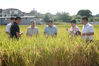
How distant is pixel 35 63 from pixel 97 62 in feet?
4.22

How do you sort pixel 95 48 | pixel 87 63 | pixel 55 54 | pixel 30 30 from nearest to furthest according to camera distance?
pixel 55 54, pixel 87 63, pixel 95 48, pixel 30 30

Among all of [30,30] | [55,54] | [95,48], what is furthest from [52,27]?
[55,54]

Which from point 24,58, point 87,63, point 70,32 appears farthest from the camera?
point 70,32

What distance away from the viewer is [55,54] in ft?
9.59

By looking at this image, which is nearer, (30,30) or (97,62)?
(97,62)

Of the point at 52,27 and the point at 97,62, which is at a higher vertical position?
the point at 52,27

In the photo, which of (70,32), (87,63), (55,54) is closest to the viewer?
(55,54)

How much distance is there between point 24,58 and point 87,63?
1.23m

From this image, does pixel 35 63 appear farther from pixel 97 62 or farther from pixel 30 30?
pixel 30 30

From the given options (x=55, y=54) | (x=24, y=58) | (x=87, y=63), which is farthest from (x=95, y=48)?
(x=24, y=58)

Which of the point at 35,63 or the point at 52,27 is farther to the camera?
the point at 52,27

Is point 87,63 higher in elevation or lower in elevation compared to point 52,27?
lower

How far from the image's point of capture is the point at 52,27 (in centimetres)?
588

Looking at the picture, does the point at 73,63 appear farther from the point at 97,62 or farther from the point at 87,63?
the point at 97,62
